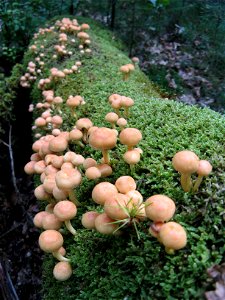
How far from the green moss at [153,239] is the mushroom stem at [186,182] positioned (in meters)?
0.04

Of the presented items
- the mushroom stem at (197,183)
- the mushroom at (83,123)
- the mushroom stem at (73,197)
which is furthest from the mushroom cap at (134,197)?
the mushroom at (83,123)

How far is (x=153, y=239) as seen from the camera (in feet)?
6.22

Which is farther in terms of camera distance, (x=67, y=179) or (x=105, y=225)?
(x=67, y=179)

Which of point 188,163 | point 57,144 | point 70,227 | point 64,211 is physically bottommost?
point 70,227

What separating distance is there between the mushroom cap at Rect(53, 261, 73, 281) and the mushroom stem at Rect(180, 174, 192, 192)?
0.99 m

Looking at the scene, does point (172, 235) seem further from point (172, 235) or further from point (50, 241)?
point (50, 241)

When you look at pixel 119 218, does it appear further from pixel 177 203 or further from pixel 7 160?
pixel 7 160

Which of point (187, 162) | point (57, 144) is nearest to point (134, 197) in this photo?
point (187, 162)

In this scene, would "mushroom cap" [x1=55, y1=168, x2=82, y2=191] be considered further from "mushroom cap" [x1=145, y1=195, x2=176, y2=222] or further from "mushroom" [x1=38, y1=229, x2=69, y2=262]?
"mushroom cap" [x1=145, y1=195, x2=176, y2=222]

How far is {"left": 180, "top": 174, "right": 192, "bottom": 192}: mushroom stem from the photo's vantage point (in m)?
2.07

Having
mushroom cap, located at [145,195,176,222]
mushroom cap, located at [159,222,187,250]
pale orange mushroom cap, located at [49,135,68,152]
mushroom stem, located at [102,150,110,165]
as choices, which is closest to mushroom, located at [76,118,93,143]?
pale orange mushroom cap, located at [49,135,68,152]

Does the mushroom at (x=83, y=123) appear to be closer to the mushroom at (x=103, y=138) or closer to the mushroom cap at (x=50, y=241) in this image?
the mushroom at (x=103, y=138)

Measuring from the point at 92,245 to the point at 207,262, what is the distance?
84 cm

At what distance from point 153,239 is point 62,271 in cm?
71
